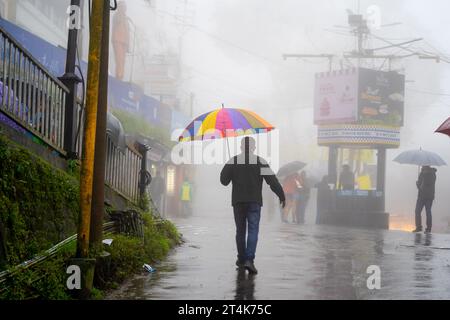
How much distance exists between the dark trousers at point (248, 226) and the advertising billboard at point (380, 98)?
17564mm

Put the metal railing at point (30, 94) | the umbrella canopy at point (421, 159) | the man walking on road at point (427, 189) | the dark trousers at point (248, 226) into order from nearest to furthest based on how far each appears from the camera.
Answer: the metal railing at point (30, 94) < the dark trousers at point (248, 226) < the man walking on road at point (427, 189) < the umbrella canopy at point (421, 159)

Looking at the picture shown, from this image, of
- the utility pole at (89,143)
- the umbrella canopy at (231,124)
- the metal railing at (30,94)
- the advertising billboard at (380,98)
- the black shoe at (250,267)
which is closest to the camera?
the utility pole at (89,143)

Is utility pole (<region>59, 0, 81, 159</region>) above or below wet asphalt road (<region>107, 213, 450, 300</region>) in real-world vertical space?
above

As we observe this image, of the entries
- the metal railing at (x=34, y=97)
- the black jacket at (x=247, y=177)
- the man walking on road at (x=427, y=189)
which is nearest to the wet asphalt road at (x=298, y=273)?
the black jacket at (x=247, y=177)

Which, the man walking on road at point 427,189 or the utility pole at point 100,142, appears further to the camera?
the man walking on road at point 427,189

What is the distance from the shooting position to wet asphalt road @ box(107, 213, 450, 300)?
7.54 m

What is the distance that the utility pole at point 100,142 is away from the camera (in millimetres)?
7547

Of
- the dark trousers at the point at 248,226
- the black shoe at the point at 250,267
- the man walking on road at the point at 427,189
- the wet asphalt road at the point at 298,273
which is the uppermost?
the man walking on road at the point at 427,189

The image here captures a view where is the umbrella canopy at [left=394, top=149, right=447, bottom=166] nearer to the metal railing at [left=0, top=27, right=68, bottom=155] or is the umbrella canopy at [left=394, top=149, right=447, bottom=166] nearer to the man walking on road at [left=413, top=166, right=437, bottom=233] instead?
the man walking on road at [left=413, top=166, right=437, bottom=233]

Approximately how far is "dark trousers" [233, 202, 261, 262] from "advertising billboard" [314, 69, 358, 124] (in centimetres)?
1754

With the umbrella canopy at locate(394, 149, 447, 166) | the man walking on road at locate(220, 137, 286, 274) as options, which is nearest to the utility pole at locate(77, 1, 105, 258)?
the man walking on road at locate(220, 137, 286, 274)

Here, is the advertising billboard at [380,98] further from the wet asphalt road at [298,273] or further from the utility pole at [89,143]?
the utility pole at [89,143]

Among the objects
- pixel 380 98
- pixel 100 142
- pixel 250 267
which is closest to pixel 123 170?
pixel 250 267
